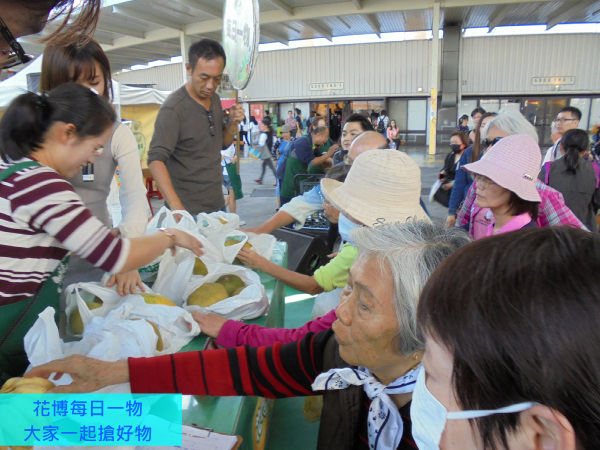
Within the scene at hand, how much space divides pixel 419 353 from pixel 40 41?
117cm

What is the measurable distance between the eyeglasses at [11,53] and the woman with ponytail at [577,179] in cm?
399

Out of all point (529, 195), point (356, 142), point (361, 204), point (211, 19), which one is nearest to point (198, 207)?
point (356, 142)

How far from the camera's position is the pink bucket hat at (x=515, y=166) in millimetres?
2039

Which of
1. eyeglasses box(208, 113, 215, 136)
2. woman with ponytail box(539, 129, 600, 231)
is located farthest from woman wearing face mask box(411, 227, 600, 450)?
woman with ponytail box(539, 129, 600, 231)

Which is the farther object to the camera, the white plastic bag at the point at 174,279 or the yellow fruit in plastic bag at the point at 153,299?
the white plastic bag at the point at 174,279

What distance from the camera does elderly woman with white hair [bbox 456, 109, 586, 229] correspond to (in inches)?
89.4

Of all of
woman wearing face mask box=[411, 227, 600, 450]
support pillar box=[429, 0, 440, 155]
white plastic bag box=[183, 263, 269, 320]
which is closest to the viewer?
woman wearing face mask box=[411, 227, 600, 450]

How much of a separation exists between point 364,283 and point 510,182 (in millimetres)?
1348

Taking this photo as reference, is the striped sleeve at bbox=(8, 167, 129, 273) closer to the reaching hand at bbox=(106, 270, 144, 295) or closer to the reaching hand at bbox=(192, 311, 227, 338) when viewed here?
the reaching hand at bbox=(106, 270, 144, 295)

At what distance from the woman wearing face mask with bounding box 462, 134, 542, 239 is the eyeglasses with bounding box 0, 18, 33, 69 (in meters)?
1.90

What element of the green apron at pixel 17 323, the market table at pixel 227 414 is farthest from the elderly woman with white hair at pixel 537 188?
the green apron at pixel 17 323

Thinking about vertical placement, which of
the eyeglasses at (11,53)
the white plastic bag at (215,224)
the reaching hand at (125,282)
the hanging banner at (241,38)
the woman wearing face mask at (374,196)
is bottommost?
the reaching hand at (125,282)

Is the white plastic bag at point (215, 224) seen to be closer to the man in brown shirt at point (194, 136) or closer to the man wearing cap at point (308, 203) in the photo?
the man in brown shirt at point (194, 136)

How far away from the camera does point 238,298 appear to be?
1538 mm
